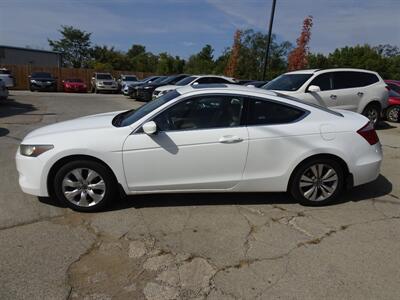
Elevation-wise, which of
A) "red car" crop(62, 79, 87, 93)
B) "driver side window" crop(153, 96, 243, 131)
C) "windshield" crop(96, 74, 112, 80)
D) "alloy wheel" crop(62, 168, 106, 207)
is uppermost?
"driver side window" crop(153, 96, 243, 131)

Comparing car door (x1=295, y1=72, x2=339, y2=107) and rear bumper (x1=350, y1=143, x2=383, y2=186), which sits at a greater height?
car door (x1=295, y1=72, x2=339, y2=107)

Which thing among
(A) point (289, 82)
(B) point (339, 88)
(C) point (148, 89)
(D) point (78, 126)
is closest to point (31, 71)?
(C) point (148, 89)

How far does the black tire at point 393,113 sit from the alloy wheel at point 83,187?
453 inches

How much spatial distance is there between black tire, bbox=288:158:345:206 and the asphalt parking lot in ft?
0.41

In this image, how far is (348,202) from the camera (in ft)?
15.3

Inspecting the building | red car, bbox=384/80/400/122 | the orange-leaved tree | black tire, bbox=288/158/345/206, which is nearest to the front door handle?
black tire, bbox=288/158/345/206

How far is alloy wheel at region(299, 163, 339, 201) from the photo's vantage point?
14.4ft

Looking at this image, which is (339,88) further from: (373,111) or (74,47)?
(74,47)

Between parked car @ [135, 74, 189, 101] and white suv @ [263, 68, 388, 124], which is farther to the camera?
parked car @ [135, 74, 189, 101]

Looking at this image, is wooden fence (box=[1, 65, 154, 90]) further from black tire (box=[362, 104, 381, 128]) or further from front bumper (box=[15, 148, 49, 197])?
front bumper (box=[15, 148, 49, 197])

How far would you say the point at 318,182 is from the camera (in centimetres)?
443

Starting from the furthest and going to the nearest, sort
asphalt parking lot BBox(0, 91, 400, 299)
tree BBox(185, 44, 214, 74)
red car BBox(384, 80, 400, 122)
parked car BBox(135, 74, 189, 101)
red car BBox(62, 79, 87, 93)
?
tree BBox(185, 44, 214, 74)
red car BBox(62, 79, 87, 93)
parked car BBox(135, 74, 189, 101)
red car BBox(384, 80, 400, 122)
asphalt parking lot BBox(0, 91, 400, 299)

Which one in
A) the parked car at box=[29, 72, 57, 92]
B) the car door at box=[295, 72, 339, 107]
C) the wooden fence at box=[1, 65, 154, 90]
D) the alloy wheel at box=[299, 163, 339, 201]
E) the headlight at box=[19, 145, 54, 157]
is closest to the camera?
the headlight at box=[19, 145, 54, 157]

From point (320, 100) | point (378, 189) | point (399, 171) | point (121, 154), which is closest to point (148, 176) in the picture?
point (121, 154)
